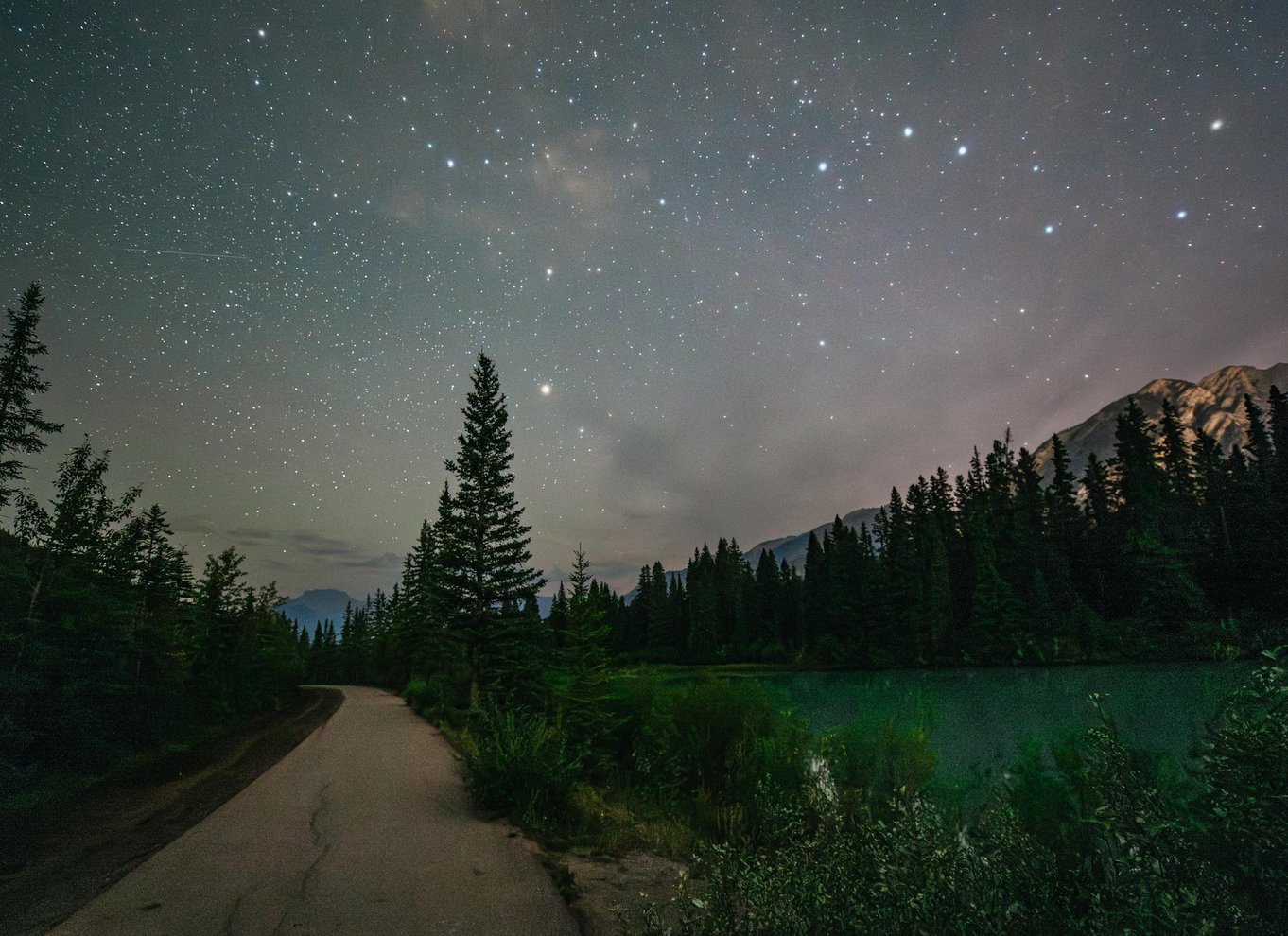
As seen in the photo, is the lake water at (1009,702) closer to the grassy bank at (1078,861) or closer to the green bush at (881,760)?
the green bush at (881,760)

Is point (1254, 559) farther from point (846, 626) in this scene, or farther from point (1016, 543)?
point (846, 626)

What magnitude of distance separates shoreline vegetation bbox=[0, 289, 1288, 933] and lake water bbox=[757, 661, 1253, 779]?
2037mm

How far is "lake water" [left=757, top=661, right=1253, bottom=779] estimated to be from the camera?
15148mm

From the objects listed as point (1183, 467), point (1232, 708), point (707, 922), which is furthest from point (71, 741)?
point (1183, 467)

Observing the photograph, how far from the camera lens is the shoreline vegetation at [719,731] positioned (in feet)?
9.25

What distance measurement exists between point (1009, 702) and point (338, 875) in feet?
103

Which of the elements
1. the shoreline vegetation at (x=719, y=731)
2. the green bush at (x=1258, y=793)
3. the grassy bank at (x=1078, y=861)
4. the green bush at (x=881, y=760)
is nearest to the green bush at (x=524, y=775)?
the shoreline vegetation at (x=719, y=731)

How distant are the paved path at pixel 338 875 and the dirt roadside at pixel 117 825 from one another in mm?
298

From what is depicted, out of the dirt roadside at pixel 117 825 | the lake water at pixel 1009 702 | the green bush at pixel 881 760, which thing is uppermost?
the green bush at pixel 881 760

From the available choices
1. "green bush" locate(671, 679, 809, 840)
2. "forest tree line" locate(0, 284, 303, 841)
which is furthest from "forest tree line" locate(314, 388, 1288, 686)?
"green bush" locate(671, 679, 809, 840)

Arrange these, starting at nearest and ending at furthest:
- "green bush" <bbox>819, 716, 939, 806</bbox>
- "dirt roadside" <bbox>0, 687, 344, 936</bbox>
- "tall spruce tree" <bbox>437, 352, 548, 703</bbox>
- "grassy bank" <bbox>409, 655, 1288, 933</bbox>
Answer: "grassy bank" <bbox>409, 655, 1288, 933</bbox>
"dirt roadside" <bbox>0, 687, 344, 936</bbox>
"green bush" <bbox>819, 716, 939, 806</bbox>
"tall spruce tree" <bbox>437, 352, 548, 703</bbox>

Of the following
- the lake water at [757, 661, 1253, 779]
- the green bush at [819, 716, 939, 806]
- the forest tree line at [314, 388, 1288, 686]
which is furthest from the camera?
the forest tree line at [314, 388, 1288, 686]

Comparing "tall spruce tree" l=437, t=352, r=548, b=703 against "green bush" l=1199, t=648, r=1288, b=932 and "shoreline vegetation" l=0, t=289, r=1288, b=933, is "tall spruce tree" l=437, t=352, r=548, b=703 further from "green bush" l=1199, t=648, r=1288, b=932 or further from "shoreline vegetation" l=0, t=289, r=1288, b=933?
"green bush" l=1199, t=648, r=1288, b=932

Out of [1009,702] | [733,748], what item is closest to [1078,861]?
[733,748]
